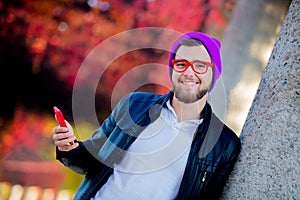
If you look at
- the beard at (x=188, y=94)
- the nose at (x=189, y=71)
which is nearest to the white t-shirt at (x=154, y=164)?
the beard at (x=188, y=94)

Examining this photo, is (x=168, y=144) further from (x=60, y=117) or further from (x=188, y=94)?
(x=60, y=117)

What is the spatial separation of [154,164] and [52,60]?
3.52m

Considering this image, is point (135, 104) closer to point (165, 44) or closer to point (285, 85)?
point (285, 85)

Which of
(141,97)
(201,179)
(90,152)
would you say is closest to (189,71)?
(141,97)

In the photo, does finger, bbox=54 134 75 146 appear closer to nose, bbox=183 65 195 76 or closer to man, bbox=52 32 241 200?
man, bbox=52 32 241 200

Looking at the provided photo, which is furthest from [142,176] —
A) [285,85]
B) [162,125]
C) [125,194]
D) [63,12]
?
[63,12]

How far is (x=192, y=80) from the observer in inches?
76.0

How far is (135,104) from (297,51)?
1013mm

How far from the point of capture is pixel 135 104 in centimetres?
208

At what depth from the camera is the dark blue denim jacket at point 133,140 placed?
169 cm

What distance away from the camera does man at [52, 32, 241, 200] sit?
5.60 ft

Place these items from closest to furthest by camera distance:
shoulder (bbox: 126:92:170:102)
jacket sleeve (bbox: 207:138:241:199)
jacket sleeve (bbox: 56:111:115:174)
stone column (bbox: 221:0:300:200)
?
stone column (bbox: 221:0:300:200) < jacket sleeve (bbox: 207:138:241:199) < jacket sleeve (bbox: 56:111:115:174) < shoulder (bbox: 126:92:170:102)

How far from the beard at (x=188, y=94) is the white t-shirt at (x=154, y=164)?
13 centimetres

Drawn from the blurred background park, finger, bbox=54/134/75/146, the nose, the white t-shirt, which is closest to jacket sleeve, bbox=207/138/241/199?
the white t-shirt
